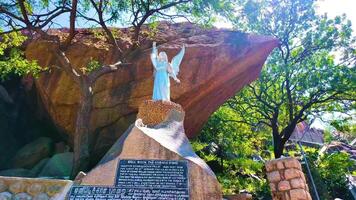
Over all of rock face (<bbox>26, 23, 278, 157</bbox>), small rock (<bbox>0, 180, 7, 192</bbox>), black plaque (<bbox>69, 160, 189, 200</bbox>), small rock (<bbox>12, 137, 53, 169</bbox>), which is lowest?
black plaque (<bbox>69, 160, 189, 200</bbox>)

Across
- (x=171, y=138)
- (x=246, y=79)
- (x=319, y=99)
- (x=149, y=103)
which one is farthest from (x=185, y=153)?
(x=319, y=99)

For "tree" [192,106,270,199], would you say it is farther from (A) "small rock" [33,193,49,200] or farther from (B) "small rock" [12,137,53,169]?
(A) "small rock" [33,193,49,200]

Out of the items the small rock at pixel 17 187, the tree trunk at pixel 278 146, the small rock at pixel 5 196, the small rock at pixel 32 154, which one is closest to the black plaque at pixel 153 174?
the small rock at pixel 17 187

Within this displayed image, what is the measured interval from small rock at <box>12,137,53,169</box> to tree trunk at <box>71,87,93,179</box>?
4581mm

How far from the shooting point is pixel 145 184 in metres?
5.25

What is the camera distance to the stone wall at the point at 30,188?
6.36m

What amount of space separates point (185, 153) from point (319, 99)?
35.0 feet

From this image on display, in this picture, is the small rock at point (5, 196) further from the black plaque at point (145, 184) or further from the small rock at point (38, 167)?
the small rock at point (38, 167)

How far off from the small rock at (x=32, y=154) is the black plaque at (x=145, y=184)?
8.59 meters

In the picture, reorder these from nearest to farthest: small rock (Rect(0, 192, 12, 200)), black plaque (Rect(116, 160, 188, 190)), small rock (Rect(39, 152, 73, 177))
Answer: black plaque (Rect(116, 160, 188, 190)) < small rock (Rect(0, 192, 12, 200)) < small rock (Rect(39, 152, 73, 177))

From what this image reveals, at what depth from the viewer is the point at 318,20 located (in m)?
14.6

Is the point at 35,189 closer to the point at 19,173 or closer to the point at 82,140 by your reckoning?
the point at 82,140

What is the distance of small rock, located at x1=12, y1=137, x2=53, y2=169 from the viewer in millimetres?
12797

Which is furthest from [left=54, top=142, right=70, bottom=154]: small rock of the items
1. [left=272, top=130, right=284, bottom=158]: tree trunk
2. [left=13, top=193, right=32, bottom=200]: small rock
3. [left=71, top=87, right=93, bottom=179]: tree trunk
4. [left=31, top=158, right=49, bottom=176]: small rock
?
[left=272, top=130, right=284, bottom=158]: tree trunk
